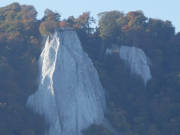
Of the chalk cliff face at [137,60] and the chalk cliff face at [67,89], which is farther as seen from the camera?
the chalk cliff face at [137,60]

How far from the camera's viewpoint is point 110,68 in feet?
180

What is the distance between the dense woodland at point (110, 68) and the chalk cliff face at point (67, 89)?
69 cm

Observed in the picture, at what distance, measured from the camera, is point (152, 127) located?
4872 cm

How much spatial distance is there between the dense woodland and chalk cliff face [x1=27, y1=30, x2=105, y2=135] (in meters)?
0.69

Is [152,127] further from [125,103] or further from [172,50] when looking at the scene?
[172,50]

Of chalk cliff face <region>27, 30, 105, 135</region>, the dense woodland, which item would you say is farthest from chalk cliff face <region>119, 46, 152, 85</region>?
chalk cliff face <region>27, 30, 105, 135</region>

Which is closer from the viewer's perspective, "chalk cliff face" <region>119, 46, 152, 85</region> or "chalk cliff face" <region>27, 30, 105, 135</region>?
"chalk cliff face" <region>27, 30, 105, 135</region>

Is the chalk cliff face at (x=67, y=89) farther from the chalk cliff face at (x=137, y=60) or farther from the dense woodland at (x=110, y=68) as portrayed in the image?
the chalk cliff face at (x=137, y=60)

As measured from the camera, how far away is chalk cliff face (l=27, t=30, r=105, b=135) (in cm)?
4800

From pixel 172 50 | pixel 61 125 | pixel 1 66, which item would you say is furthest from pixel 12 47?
pixel 172 50

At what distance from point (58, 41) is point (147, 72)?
769 centimetres

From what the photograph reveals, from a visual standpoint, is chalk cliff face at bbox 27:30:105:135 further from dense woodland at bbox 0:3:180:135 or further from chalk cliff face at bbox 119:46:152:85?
chalk cliff face at bbox 119:46:152:85

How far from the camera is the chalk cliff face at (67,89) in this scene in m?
48.0

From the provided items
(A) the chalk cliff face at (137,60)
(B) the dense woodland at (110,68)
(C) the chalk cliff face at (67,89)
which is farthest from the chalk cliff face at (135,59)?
(C) the chalk cliff face at (67,89)
